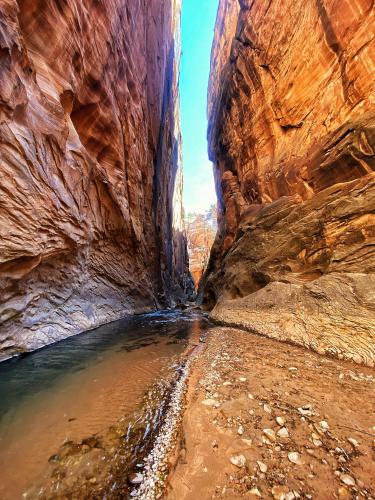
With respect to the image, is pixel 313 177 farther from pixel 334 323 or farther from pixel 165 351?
pixel 165 351

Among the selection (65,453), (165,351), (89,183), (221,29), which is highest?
(221,29)

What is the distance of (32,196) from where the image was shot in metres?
7.84

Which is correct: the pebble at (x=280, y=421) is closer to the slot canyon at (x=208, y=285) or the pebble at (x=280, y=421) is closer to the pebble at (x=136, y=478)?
the slot canyon at (x=208, y=285)

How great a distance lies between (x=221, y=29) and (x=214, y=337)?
35.9m

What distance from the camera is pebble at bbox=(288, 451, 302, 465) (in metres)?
2.34

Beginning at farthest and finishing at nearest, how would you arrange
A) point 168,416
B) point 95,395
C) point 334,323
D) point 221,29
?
1. point 221,29
2. point 334,323
3. point 95,395
4. point 168,416

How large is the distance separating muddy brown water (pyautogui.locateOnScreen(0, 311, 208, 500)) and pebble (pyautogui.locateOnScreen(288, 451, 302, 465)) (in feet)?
8.08

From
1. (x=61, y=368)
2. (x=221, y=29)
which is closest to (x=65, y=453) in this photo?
(x=61, y=368)

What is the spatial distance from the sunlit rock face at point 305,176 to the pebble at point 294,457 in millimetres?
3415

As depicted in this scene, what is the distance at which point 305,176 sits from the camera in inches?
440

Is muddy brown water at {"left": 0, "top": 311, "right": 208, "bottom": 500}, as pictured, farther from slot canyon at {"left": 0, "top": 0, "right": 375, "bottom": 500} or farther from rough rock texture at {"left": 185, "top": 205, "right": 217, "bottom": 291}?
rough rock texture at {"left": 185, "top": 205, "right": 217, "bottom": 291}

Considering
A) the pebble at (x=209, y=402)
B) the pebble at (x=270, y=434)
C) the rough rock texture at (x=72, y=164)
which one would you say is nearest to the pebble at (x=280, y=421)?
the pebble at (x=270, y=434)

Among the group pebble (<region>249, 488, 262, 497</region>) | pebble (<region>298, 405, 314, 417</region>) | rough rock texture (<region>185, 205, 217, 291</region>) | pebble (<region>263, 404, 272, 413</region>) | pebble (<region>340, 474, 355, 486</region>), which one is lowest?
pebble (<region>340, 474, 355, 486</region>)

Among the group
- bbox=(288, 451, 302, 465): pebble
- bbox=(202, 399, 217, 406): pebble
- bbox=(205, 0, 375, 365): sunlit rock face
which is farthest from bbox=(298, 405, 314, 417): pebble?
bbox=(205, 0, 375, 365): sunlit rock face
